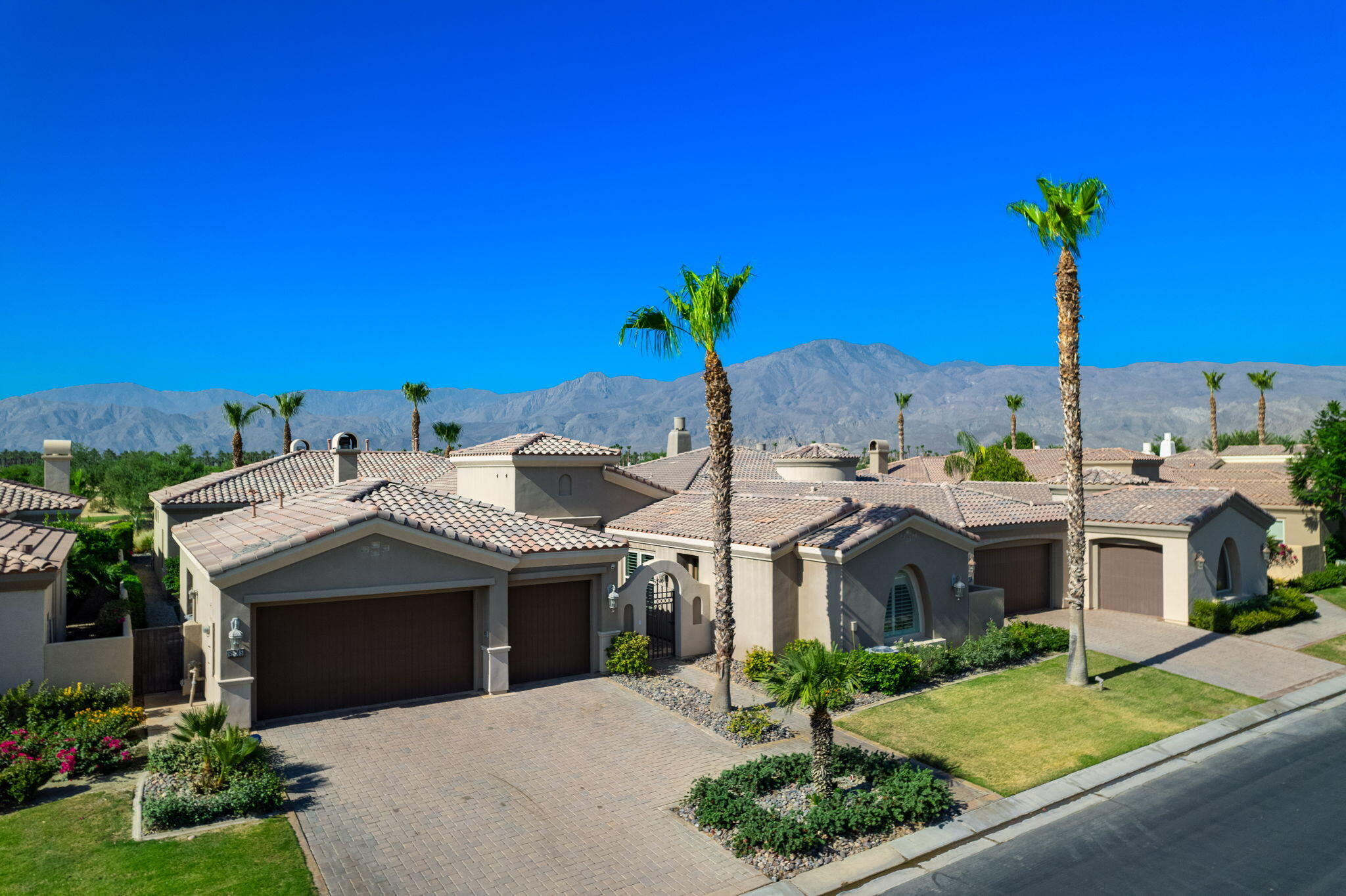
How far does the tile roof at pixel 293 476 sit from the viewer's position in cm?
3128

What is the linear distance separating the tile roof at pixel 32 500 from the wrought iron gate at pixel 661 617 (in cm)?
1988

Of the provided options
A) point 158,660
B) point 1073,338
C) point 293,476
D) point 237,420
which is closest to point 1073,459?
point 1073,338

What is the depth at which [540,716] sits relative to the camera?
16562 millimetres

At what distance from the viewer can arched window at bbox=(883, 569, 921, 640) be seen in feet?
69.9

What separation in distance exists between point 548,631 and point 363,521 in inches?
201

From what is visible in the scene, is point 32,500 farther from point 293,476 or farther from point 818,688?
point 818,688

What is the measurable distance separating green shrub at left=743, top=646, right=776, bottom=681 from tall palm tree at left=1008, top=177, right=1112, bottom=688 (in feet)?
22.7

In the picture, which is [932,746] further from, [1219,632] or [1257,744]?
[1219,632]

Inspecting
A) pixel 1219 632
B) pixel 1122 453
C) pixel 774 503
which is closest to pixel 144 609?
pixel 774 503

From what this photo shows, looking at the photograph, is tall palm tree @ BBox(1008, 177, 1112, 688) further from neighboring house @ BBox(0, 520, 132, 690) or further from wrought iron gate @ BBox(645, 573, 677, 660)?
neighboring house @ BBox(0, 520, 132, 690)

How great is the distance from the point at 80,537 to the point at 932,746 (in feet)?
77.6

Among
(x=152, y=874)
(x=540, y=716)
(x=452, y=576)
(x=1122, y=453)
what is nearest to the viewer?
(x=152, y=874)

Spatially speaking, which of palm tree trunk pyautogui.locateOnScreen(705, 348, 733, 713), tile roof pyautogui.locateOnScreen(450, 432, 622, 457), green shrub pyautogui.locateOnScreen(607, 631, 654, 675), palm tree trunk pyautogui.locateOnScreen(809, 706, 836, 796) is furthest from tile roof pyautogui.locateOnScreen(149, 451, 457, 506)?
palm tree trunk pyautogui.locateOnScreen(809, 706, 836, 796)

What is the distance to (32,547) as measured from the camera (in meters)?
16.6
